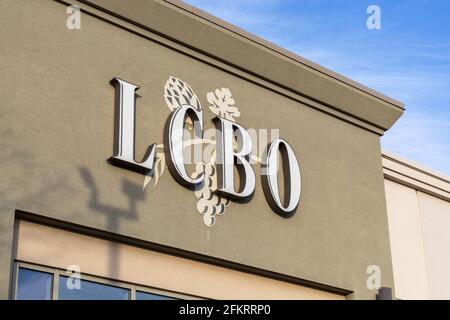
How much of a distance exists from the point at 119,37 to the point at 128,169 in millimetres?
2248

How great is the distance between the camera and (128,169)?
1407 cm

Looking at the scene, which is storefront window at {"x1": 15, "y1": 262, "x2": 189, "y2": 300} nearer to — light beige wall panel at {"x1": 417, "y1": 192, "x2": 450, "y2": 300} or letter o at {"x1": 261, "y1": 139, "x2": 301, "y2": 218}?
letter o at {"x1": 261, "y1": 139, "x2": 301, "y2": 218}

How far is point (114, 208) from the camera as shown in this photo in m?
13.7

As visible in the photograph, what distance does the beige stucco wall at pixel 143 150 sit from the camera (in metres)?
13.0

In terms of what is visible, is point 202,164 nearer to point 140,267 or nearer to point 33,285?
point 140,267

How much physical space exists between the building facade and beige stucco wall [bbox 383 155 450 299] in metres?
0.10

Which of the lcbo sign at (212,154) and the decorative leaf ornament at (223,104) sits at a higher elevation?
the decorative leaf ornament at (223,104)

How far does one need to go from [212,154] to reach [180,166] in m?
0.83

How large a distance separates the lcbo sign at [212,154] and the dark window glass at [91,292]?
186cm

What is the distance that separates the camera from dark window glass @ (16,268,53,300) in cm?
1264

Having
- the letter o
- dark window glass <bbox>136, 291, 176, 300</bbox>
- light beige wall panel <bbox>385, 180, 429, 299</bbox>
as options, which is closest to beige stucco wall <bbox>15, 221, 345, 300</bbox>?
dark window glass <bbox>136, 291, 176, 300</bbox>

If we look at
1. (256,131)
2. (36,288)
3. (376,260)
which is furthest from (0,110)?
(376,260)

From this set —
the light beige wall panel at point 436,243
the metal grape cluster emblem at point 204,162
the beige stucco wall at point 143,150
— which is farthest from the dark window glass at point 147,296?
the light beige wall panel at point 436,243

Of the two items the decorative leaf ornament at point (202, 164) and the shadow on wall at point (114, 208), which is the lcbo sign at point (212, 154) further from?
the shadow on wall at point (114, 208)
